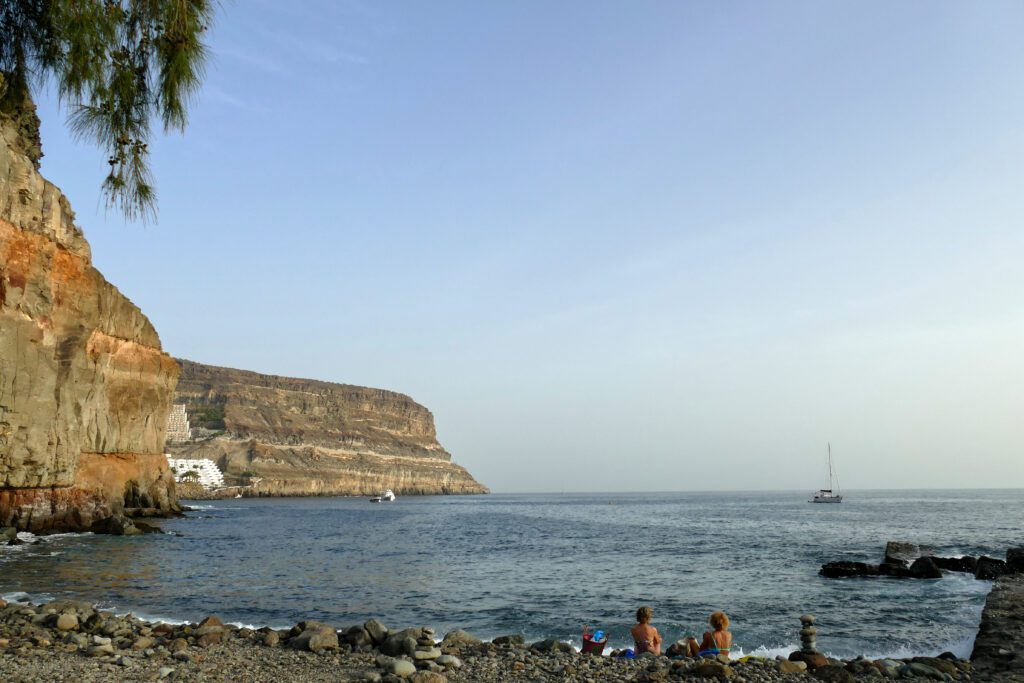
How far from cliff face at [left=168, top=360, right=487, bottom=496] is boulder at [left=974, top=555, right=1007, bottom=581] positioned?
120m

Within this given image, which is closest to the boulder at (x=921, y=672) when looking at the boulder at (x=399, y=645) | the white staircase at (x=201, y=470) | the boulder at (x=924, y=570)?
the boulder at (x=399, y=645)

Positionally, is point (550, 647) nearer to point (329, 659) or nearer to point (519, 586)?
point (329, 659)

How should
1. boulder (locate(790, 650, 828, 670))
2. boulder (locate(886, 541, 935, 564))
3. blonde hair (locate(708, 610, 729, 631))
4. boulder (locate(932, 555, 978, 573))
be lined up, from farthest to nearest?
boulder (locate(886, 541, 935, 564))
boulder (locate(932, 555, 978, 573))
blonde hair (locate(708, 610, 729, 631))
boulder (locate(790, 650, 828, 670))

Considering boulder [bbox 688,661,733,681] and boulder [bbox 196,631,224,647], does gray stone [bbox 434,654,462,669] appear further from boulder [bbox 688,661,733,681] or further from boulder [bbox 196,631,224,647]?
boulder [bbox 196,631,224,647]

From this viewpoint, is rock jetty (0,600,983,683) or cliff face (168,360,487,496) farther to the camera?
cliff face (168,360,487,496)

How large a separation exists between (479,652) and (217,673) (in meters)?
4.28

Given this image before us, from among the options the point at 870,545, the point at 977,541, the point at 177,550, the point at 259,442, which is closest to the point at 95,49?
the point at 177,550

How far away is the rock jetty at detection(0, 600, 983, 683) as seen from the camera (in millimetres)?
9320

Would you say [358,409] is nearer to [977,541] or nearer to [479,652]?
[977,541]

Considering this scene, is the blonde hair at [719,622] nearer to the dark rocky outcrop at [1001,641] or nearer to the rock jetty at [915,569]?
the dark rocky outcrop at [1001,641]

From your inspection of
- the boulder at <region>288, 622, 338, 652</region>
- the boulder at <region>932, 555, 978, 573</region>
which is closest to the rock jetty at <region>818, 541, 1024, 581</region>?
the boulder at <region>932, 555, 978, 573</region>

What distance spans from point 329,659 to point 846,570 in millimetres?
24256

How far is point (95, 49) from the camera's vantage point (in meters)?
6.16

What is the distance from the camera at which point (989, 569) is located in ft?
90.4
